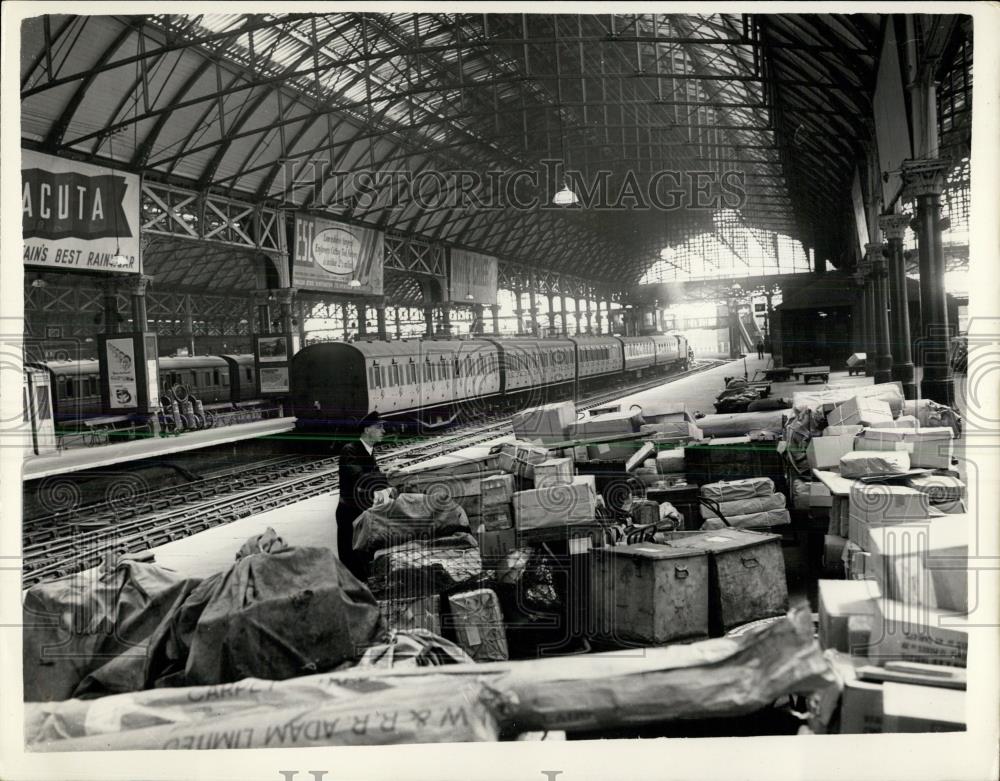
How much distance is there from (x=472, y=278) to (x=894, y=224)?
16530 millimetres

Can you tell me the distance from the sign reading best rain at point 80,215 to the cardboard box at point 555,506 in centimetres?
979

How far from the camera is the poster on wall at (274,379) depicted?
62.3 ft

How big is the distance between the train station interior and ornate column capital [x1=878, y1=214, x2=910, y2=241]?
0.07 metres

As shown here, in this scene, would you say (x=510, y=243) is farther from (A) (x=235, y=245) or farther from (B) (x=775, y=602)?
(B) (x=775, y=602)

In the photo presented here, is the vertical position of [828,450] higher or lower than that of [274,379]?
lower

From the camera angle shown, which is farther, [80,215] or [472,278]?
[472,278]

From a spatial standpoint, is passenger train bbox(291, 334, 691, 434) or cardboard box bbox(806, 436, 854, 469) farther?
passenger train bbox(291, 334, 691, 434)

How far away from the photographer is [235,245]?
2000cm

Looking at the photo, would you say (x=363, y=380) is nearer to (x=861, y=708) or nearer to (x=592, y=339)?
(x=861, y=708)

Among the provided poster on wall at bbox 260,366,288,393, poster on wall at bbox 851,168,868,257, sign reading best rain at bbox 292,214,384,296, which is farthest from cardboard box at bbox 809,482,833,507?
sign reading best rain at bbox 292,214,384,296

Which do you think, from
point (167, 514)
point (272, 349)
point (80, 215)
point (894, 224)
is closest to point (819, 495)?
point (167, 514)

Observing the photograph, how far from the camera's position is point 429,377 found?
20.0m

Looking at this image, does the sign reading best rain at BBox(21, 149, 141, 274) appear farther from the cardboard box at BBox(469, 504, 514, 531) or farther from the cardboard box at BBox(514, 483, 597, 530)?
the cardboard box at BBox(514, 483, 597, 530)

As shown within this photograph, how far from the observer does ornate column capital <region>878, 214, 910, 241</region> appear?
14.7 m
